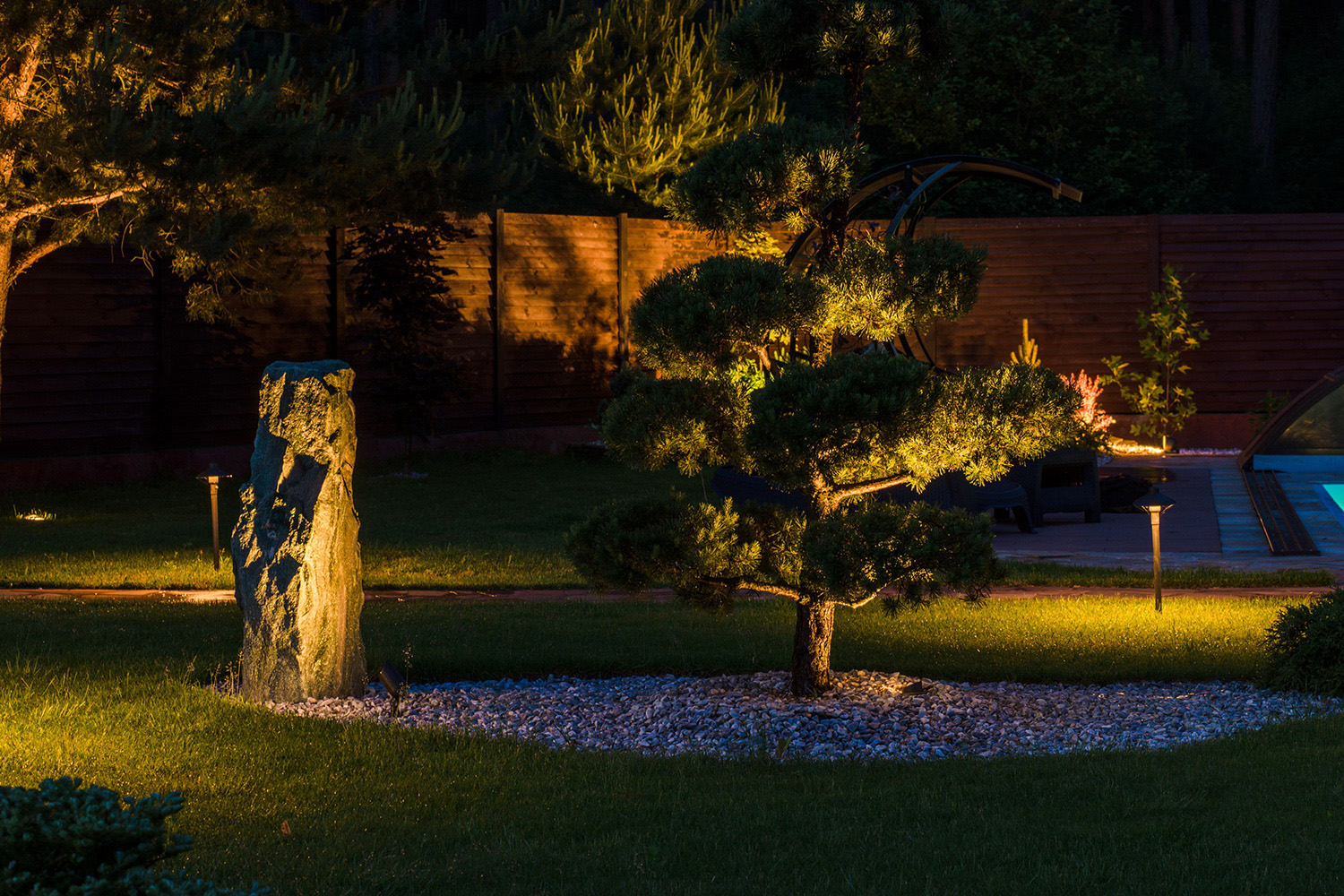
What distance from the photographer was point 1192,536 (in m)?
10.1

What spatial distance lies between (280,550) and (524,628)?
5.77ft

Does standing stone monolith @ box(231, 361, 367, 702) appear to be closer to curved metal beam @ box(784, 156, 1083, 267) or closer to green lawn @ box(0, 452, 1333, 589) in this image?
curved metal beam @ box(784, 156, 1083, 267)

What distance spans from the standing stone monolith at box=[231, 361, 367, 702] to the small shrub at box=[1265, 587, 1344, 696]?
395cm

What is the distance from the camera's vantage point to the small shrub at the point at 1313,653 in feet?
18.9

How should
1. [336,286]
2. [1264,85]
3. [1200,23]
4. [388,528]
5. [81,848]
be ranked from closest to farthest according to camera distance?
[81,848] → [388,528] → [336,286] → [1264,85] → [1200,23]

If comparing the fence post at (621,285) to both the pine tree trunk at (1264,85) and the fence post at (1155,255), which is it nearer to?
→ the fence post at (1155,255)

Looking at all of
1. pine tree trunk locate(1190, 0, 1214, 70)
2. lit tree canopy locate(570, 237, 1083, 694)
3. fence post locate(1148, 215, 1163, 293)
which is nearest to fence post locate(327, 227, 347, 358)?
lit tree canopy locate(570, 237, 1083, 694)

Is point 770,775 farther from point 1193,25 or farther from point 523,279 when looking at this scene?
point 1193,25

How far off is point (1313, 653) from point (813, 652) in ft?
6.95

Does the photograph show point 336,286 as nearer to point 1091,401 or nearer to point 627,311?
point 627,311

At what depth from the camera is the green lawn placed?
837 centimetres

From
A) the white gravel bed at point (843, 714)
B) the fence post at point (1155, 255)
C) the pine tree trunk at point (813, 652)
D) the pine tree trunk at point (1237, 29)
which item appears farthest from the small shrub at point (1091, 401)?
the pine tree trunk at point (1237, 29)

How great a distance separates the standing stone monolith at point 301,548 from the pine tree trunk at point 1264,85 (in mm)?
25977

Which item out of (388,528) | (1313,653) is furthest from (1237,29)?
(1313,653)
